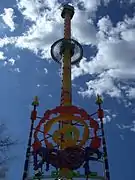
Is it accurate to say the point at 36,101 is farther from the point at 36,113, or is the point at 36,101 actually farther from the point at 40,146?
the point at 40,146

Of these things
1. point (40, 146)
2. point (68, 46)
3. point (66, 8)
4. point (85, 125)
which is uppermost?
point (66, 8)

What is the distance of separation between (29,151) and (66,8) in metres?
28.4

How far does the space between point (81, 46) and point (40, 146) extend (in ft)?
66.8

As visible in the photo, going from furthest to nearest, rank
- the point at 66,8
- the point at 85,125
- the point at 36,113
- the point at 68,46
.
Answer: the point at 66,8, the point at 68,46, the point at 36,113, the point at 85,125

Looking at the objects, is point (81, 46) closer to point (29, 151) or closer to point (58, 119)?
point (58, 119)

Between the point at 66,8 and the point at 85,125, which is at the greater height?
the point at 66,8

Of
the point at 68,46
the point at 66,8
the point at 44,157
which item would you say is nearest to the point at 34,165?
the point at 44,157

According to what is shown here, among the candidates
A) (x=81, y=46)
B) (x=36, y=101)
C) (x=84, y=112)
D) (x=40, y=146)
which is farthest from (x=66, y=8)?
(x=40, y=146)

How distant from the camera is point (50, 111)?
34281 mm

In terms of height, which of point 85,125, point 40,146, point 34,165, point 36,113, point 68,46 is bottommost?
point 34,165

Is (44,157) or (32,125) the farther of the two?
(32,125)

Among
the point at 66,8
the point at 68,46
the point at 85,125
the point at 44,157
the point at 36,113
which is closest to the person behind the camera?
the point at 44,157

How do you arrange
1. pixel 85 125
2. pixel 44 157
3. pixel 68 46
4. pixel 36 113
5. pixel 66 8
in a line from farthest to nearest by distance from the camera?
pixel 66 8, pixel 68 46, pixel 36 113, pixel 85 125, pixel 44 157

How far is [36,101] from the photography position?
38.1 m
